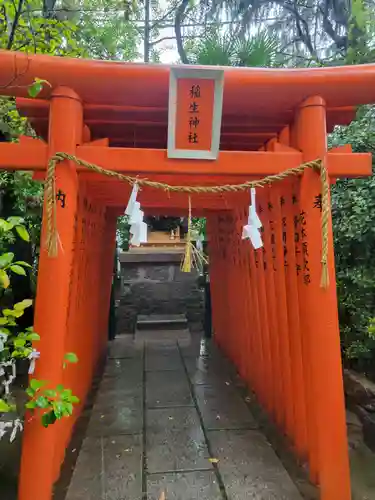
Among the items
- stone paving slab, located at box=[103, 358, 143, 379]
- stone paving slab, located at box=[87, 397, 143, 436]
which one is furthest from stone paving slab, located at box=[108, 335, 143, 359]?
stone paving slab, located at box=[87, 397, 143, 436]

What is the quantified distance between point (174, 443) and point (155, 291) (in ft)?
19.3

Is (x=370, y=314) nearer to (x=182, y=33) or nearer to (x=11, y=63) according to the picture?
(x=11, y=63)

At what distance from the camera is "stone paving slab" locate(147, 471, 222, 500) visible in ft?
9.27

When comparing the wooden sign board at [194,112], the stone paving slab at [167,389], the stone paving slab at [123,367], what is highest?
the wooden sign board at [194,112]

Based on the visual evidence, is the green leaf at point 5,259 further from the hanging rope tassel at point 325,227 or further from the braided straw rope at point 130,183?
the hanging rope tassel at point 325,227

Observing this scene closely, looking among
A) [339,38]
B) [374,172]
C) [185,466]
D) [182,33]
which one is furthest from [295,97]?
[182,33]

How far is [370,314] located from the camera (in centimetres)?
398

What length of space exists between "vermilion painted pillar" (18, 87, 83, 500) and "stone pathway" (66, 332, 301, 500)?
1.38 ft

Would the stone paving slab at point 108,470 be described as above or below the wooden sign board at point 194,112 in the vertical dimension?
below

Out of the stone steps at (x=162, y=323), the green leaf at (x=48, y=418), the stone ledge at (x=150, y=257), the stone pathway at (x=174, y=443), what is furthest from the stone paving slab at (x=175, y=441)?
the stone ledge at (x=150, y=257)

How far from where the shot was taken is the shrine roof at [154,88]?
8.23 ft

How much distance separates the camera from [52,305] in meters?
2.61

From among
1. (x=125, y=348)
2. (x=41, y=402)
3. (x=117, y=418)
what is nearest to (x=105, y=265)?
(x=125, y=348)

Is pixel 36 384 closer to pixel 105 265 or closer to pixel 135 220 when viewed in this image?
pixel 135 220
